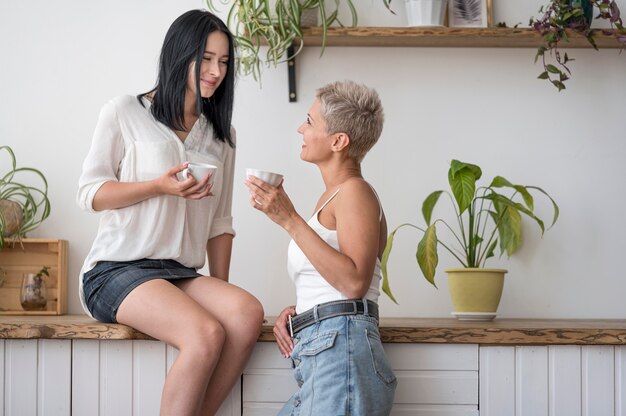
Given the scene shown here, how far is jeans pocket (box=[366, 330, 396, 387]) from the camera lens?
1.98 m

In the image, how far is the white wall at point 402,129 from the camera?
3.04 meters

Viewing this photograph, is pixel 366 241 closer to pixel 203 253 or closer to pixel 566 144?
pixel 203 253

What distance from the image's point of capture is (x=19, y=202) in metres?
2.98

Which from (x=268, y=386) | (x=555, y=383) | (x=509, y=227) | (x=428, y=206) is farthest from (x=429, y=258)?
(x=268, y=386)

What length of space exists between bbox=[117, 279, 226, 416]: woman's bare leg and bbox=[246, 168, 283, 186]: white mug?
350 millimetres

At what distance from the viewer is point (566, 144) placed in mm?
3072

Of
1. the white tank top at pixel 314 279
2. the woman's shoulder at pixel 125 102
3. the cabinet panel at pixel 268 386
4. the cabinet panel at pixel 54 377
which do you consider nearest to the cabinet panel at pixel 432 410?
the cabinet panel at pixel 268 386

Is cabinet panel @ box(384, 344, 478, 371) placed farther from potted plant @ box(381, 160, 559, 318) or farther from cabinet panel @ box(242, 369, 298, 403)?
potted plant @ box(381, 160, 559, 318)

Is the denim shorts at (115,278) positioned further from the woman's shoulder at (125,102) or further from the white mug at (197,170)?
the woman's shoulder at (125,102)

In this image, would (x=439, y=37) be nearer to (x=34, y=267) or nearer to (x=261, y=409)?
(x=261, y=409)

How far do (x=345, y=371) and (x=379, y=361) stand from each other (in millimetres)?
91

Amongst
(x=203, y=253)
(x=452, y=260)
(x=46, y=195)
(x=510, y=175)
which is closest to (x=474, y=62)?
(x=510, y=175)

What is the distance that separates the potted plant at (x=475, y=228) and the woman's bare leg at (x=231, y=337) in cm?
62

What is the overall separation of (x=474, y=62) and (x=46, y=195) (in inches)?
55.9
